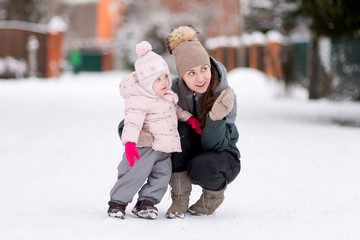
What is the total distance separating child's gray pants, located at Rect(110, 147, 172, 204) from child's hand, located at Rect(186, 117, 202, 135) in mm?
229

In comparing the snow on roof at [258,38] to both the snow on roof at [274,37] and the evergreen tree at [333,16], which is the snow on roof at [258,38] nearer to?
the snow on roof at [274,37]

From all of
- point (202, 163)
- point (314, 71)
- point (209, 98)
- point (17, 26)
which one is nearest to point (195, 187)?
point (202, 163)

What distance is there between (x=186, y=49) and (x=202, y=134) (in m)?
0.50

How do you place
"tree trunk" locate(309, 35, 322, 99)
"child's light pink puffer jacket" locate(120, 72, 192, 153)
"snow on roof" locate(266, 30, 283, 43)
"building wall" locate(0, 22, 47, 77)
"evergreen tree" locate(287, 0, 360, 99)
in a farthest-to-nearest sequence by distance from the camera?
"building wall" locate(0, 22, 47, 77)
"snow on roof" locate(266, 30, 283, 43)
"tree trunk" locate(309, 35, 322, 99)
"evergreen tree" locate(287, 0, 360, 99)
"child's light pink puffer jacket" locate(120, 72, 192, 153)

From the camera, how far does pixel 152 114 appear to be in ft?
11.7

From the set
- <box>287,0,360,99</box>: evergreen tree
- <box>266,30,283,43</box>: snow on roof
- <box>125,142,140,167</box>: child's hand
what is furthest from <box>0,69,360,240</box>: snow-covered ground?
<box>266,30,283,43</box>: snow on roof

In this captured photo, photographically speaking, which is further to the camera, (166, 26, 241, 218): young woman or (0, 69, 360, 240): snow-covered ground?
(166, 26, 241, 218): young woman

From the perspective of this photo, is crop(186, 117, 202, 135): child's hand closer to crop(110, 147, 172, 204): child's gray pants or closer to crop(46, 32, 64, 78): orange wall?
crop(110, 147, 172, 204): child's gray pants

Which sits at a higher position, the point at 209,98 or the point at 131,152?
the point at 209,98

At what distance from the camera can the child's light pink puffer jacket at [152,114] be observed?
348cm

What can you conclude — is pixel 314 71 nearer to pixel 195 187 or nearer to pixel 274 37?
pixel 274 37

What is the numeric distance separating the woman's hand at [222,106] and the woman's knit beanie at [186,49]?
268mm

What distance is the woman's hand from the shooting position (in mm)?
3495

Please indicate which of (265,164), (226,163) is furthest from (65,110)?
(226,163)
